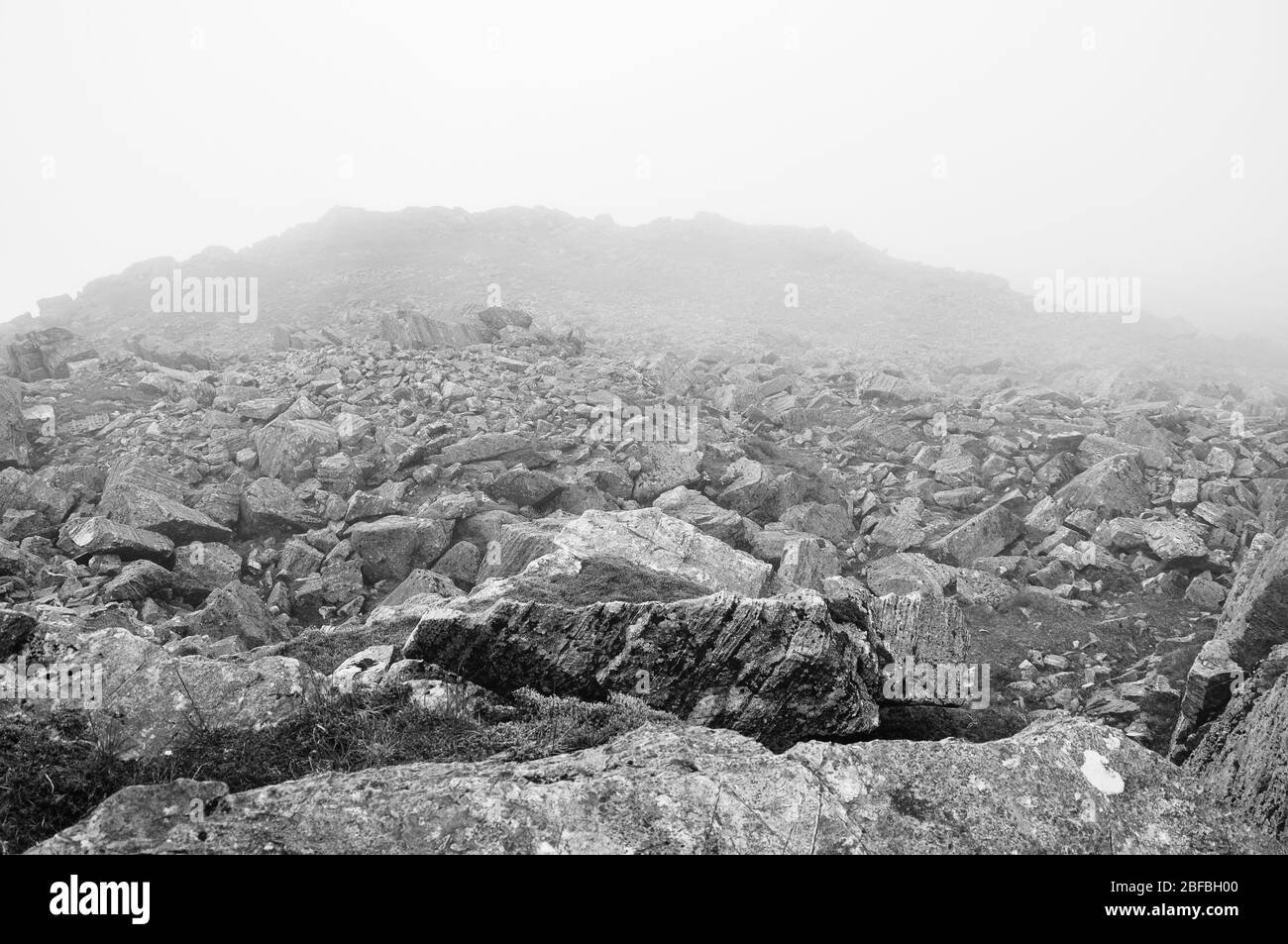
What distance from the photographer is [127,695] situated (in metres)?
7.41

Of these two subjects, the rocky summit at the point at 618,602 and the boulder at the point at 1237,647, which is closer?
the rocky summit at the point at 618,602

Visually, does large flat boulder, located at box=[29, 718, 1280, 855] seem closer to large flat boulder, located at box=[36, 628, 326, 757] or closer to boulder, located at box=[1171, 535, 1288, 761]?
large flat boulder, located at box=[36, 628, 326, 757]

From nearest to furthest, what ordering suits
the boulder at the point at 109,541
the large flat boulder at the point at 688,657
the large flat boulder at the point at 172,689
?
the large flat boulder at the point at 172,689
the large flat boulder at the point at 688,657
the boulder at the point at 109,541

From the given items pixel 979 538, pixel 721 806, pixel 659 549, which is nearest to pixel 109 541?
pixel 659 549

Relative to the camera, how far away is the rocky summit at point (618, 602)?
5.64 meters

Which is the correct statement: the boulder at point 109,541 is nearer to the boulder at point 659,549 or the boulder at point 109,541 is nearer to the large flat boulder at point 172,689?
the large flat boulder at point 172,689

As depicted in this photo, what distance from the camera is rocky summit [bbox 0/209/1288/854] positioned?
5.64 meters

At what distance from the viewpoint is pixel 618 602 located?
908 cm

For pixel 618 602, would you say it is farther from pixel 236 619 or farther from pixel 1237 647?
pixel 1237 647

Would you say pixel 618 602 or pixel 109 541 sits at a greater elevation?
pixel 618 602

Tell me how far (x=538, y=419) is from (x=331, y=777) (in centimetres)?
2054

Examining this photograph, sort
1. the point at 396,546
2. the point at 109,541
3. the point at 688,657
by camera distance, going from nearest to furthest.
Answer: the point at 688,657, the point at 109,541, the point at 396,546

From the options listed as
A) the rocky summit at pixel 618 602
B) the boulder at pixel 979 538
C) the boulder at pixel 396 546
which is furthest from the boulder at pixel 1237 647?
the boulder at pixel 396 546
